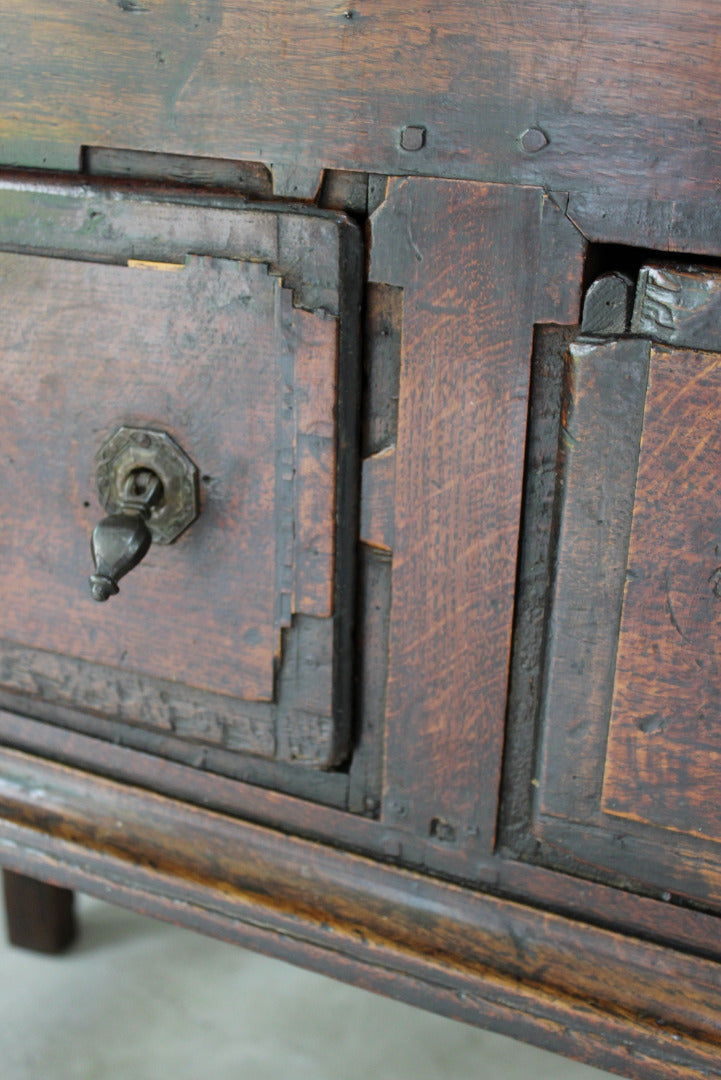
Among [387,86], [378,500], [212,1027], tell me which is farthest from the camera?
[212,1027]

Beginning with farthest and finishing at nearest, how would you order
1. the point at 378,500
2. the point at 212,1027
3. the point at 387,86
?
1. the point at 212,1027
2. the point at 378,500
3. the point at 387,86

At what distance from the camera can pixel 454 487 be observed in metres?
0.70

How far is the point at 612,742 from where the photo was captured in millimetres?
699

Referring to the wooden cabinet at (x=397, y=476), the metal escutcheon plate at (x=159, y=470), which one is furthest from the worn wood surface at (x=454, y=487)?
the metal escutcheon plate at (x=159, y=470)

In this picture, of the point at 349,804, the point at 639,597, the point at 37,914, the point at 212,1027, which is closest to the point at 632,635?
the point at 639,597

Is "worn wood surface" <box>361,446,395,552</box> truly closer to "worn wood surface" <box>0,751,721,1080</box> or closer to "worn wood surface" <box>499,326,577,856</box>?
"worn wood surface" <box>499,326,577,856</box>

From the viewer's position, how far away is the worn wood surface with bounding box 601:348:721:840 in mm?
616

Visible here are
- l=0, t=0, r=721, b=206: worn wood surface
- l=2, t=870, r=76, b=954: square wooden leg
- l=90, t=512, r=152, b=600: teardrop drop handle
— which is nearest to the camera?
l=0, t=0, r=721, b=206: worn wood surface

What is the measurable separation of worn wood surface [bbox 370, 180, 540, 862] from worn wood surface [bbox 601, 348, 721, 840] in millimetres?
82

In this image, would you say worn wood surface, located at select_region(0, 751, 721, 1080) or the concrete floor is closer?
worn wood surface, located at select_region(0, 751, 721, 1080)

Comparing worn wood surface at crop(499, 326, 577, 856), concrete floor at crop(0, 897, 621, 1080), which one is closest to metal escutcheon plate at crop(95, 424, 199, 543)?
worn wood surface at crop(499, 326, 577, 856)

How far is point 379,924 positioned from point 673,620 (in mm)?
330

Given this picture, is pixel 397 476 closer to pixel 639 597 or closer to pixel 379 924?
pixel 639 597

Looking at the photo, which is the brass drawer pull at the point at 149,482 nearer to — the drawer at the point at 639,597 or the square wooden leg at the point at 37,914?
the drawer at the point at 639,597
